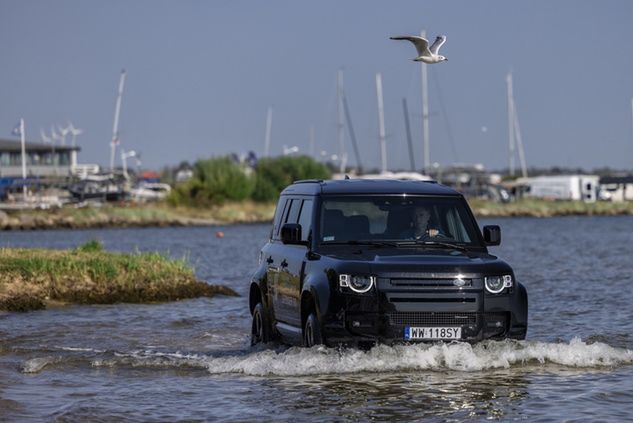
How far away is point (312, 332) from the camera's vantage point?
45.2 feet

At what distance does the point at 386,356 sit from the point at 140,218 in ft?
262

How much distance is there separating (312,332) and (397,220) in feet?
5.82

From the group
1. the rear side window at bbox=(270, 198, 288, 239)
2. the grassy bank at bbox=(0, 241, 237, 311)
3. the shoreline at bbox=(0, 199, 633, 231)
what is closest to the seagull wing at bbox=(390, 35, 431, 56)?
the rear side window at bbox=(270, 198, 288, 239)

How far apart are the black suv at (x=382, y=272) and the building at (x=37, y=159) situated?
114 metres

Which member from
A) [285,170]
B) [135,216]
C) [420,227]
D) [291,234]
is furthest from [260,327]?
[285,170]

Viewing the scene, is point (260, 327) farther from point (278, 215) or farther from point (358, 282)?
point (358, 282)

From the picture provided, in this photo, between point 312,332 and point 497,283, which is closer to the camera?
point 497,283

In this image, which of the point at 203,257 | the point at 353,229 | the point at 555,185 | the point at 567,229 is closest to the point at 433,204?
the point at 353,229

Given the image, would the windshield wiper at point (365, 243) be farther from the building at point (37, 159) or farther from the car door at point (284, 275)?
the building at point (37, 159)

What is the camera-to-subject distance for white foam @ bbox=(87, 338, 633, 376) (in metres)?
13.5

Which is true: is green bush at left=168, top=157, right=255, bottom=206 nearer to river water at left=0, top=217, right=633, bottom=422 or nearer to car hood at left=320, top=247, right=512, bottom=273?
river water at left=0, top=217, right=633, bottom=422

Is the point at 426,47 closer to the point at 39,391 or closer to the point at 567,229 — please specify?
the point at 39,391

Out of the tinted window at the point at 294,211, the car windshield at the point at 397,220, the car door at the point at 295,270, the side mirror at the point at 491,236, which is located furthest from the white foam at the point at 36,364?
the side mirror at the point at 491,236

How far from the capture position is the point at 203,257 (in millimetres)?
46625
